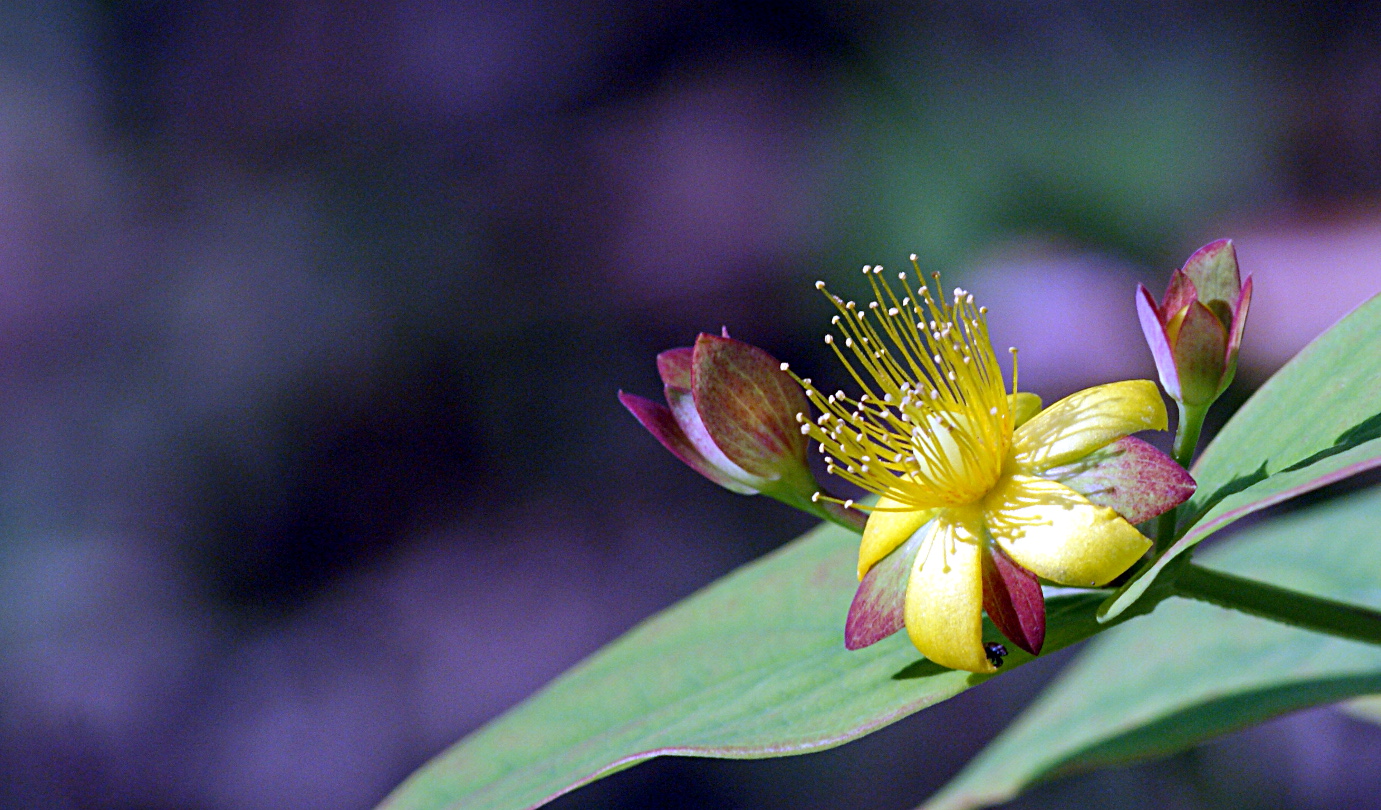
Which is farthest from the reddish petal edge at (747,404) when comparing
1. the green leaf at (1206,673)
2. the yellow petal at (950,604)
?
the green leaf at (1206,673)

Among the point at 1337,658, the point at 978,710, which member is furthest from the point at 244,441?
the point at 1337,658

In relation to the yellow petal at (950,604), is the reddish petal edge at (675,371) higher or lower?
higher

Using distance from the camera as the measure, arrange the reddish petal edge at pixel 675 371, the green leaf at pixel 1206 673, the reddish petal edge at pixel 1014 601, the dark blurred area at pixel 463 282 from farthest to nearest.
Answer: the dark blurred area at pixel 463 282 < the green leaf at pixel 1206 673 < the reddish petal edge at pixel 675 371 < the reddish petal edge at pixel 1014 601

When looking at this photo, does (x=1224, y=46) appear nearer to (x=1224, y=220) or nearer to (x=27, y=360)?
(x=1224, y=220)

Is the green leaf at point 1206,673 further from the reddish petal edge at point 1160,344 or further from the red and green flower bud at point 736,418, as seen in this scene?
the red and green flower bud at point 736,418

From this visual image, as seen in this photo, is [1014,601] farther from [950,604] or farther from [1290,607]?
[1290,607]

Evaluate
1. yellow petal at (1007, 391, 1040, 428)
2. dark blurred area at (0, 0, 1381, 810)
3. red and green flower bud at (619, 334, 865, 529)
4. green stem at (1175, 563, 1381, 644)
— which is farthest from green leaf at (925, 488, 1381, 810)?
dark blurred area at (0, 0, 1381, 810)

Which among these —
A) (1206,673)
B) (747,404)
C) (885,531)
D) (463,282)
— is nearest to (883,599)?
(885,531)

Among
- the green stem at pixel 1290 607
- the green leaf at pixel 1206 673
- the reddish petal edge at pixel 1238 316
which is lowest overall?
the green leaf at pixel 1206 673
